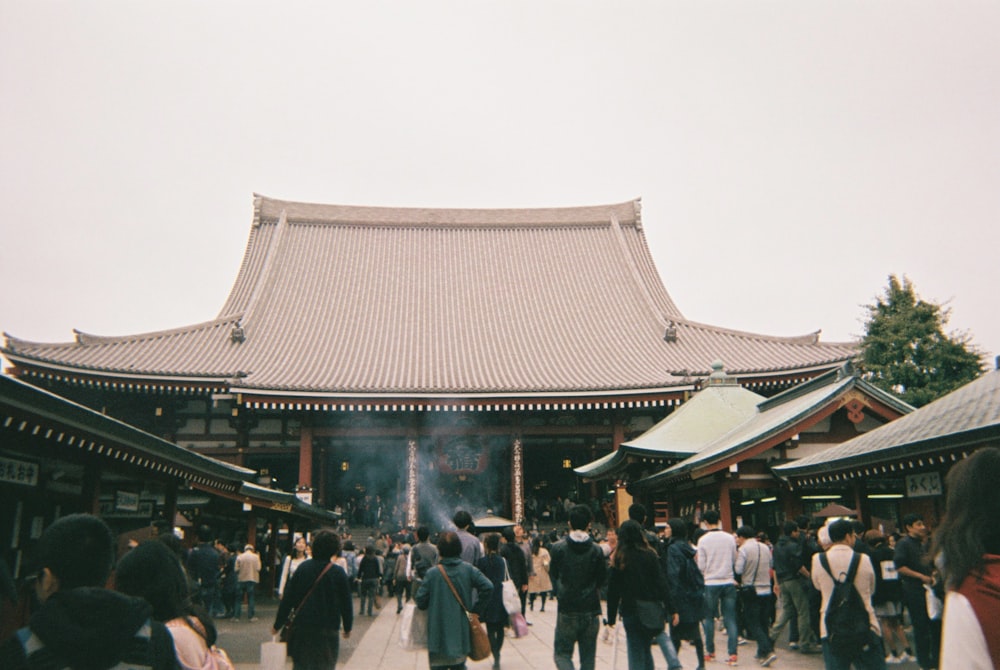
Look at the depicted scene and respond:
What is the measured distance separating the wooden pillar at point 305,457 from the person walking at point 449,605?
1589 cm

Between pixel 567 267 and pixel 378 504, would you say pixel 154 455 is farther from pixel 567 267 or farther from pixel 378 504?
pixel 567 267

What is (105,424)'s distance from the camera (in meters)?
7.77

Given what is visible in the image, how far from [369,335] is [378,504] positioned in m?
5.83

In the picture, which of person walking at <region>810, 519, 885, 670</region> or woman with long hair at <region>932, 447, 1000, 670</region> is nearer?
woman with long hair at <region>932, 447, 1000, 670</region>

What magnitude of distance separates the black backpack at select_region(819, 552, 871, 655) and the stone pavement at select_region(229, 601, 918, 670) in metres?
2.09

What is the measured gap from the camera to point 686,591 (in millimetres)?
7895

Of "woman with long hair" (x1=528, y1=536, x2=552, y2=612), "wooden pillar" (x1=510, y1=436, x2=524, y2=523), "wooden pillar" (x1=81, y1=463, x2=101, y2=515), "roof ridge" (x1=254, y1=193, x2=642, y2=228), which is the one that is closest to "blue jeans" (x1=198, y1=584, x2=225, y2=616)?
"wooden pillar" (x1=81, y1=463, x2=101, y2=515)

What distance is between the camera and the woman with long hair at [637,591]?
6512 mm

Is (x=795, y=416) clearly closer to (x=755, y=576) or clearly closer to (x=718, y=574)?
(x=755, y=576)

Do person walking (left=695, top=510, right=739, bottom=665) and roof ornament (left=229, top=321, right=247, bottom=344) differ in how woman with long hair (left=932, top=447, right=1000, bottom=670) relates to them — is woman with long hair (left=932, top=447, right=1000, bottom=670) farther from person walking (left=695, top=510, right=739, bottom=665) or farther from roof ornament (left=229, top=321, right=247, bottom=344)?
roof ornament (left=229, top=321, right=247, bottom=344)

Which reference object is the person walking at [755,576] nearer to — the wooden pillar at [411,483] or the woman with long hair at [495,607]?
the woman with long hair at [495,607]

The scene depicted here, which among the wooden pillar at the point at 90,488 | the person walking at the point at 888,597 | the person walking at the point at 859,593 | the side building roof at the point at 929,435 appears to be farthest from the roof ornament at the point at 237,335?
the person walking at the point at 859,593

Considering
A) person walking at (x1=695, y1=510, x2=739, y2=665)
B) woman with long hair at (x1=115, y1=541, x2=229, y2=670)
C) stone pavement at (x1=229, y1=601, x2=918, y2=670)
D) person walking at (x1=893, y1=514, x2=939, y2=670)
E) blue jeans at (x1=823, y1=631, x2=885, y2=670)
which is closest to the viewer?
woman with long hair at (x1=115, y1=541, x2=229, y2=670)

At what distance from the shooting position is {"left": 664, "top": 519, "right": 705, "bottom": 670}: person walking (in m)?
7.86
